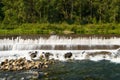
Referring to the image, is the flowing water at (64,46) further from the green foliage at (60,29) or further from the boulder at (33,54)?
the green foliage at (60,29)

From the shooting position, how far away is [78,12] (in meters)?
61.7

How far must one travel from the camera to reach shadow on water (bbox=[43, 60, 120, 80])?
32562 millimetres

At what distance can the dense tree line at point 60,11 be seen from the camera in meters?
58.9

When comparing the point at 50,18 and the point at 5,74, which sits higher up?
the point at 50,18

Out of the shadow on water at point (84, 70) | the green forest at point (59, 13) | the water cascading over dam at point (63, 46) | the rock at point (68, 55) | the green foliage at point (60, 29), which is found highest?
the green forest at point (59, 13)

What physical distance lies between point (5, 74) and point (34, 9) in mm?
26528

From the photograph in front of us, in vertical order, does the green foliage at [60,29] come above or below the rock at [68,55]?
above

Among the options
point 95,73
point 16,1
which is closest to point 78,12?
point 16,1

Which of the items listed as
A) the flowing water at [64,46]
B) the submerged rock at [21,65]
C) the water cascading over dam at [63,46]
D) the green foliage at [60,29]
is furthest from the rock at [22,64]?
the green foliage at [60,29]

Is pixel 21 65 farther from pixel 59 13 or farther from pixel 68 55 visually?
pixel 59 13

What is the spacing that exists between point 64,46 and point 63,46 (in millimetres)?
142

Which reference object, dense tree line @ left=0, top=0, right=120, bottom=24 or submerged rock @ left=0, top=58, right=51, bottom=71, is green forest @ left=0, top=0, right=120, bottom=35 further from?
submerged rock @ left=0, top=58, right=51, bottom=71

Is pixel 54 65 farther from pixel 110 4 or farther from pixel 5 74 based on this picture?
pixel 110 4

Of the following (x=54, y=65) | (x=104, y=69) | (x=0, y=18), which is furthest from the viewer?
(x=0, y=18)
